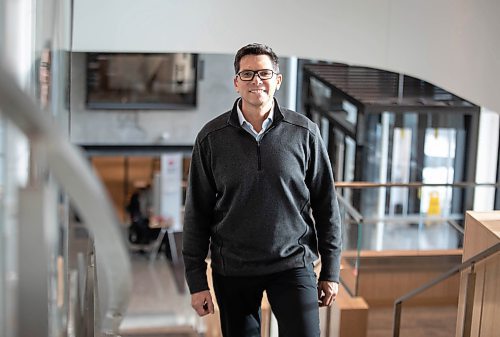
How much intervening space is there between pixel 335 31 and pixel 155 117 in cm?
928

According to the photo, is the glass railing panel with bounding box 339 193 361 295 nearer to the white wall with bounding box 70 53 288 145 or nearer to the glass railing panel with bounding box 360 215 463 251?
the glass railing panel with bounding box 360 215 463 251

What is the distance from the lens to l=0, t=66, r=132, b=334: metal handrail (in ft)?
3.25

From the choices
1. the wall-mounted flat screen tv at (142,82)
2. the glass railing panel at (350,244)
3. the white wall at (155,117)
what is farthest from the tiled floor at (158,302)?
the glass railing panel at (350,244)

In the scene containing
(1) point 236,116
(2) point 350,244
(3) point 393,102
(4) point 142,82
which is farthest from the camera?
(4) point 142,82

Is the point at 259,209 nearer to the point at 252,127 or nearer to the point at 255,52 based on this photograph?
the point at 252,127

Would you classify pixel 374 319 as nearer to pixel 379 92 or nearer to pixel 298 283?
pixel 298 283

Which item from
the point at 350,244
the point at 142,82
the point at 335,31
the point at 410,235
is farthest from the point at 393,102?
the point at 142,82

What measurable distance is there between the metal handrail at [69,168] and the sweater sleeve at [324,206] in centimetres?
152

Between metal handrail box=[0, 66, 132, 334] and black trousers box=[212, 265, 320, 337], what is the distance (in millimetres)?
1534

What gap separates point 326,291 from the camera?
2.85m

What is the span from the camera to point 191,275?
2.78 metres

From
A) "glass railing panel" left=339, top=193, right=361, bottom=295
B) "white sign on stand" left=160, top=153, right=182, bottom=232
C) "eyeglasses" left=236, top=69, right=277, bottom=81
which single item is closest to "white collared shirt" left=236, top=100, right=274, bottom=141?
"eyeglasses" left=236, top=69, right=277, bottom=81

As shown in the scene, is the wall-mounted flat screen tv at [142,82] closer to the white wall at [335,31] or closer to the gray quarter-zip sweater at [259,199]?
the white wall at [335,31]

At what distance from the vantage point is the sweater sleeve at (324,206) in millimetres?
2689
